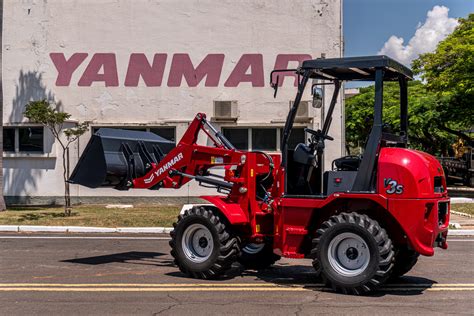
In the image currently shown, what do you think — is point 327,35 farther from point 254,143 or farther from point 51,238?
point 51,238

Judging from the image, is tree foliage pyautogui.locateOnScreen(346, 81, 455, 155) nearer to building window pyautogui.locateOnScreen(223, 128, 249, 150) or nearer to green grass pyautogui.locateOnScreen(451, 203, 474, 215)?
green grass pyautogui.locateOnScreen(451, 203, 474, 215)

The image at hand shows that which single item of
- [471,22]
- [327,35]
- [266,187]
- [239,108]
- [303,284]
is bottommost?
[303,284]

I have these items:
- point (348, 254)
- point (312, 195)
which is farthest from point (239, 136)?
point (348, 254)

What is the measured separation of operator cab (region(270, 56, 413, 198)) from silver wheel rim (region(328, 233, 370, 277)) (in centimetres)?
66

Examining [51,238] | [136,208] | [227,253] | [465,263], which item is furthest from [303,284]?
[136,208]

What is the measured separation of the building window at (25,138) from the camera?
2211cm

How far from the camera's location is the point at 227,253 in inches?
349

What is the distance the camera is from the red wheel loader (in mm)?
8000

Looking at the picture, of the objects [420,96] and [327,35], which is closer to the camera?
[327,35]

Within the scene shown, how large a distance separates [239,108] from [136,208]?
15.5 feet

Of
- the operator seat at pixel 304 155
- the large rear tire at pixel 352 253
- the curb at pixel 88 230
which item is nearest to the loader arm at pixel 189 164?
the operator seat at pixel 304 155

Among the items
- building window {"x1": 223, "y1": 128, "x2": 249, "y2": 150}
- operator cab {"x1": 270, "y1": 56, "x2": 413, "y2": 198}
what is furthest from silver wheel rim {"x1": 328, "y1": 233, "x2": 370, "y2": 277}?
building window {"x1": 223, "y1": 128, "x2": 249, "y2": 150}

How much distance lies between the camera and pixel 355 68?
8602mm

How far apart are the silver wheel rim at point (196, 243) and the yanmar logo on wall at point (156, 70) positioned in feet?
42.3
